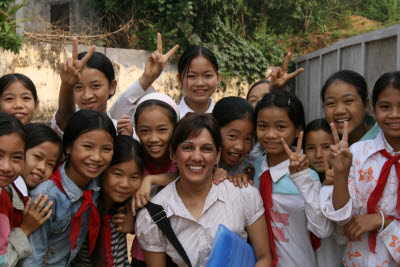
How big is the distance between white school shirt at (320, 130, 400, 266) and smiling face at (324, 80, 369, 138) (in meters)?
0.32

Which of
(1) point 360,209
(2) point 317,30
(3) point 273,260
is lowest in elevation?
(3) point 273,260

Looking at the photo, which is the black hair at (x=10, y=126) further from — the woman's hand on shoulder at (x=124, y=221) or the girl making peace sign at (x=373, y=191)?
the girl making peace sign at (x=373, y=191)

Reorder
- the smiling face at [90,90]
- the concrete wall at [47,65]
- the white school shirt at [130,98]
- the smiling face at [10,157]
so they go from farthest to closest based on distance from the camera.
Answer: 1. the concrete wall at [47,65]
2. the white school shirt at [130,98]
3. the smiling face at [90,90]
4. the smiling face at [10,157]

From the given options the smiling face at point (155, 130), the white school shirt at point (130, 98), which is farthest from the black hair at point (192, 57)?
the smiling face at point (155, 130)

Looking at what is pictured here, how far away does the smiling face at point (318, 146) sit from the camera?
2.52 metres

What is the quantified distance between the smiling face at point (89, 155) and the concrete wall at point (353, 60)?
365 centimetres

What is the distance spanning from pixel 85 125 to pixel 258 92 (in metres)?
1.81

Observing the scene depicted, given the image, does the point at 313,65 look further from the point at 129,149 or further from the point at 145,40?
the point at 129,149

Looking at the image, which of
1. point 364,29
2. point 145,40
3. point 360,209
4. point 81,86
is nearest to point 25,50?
point 145,40

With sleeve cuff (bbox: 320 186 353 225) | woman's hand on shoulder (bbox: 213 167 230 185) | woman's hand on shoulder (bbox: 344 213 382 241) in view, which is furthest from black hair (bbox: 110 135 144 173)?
woman's hand on shoulder (bbox: 344 213 382 241)

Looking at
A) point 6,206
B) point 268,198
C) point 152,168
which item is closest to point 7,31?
point 152,168

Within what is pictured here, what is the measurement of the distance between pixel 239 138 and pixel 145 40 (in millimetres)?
7243

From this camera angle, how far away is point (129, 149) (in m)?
2.31

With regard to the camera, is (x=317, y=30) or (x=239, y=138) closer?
(x=239, y=138)
